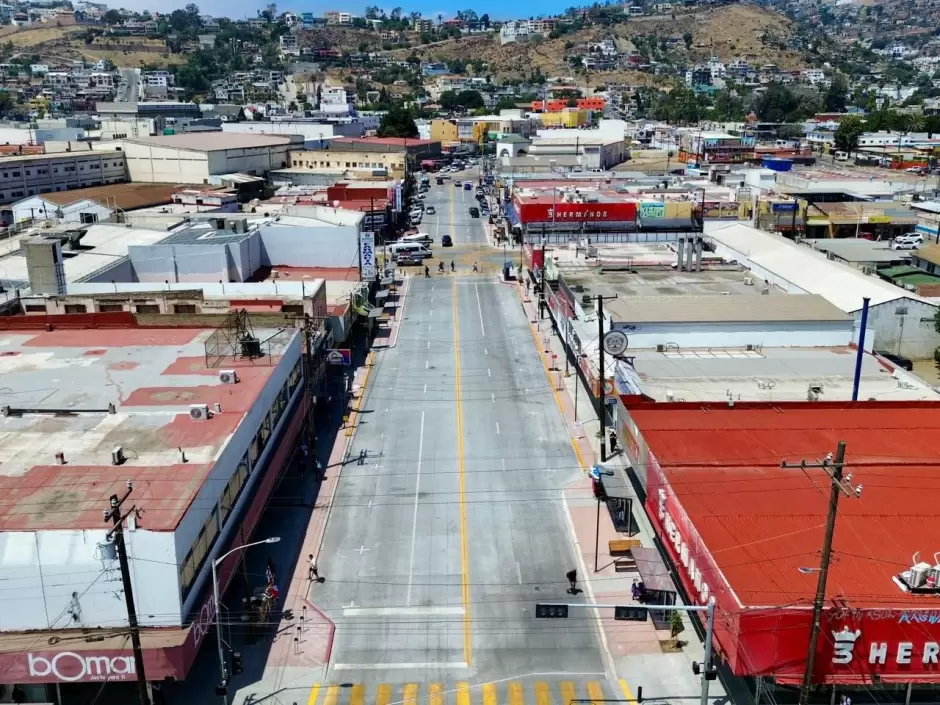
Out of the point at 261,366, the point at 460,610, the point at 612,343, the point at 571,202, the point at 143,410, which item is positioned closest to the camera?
the point at 460,610

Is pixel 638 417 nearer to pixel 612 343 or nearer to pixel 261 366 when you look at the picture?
pixel 612 343

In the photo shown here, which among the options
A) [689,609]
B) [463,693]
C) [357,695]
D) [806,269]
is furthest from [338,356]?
[806,269]

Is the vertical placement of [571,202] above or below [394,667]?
above

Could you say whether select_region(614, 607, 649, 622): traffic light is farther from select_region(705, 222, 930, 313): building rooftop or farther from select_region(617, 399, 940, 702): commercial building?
select_region(705, 222, 930, 313): building rooftop

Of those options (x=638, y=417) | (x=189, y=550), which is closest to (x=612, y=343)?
(x=638, y=417)

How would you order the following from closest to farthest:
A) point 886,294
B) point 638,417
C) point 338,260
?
point 638,417, point 886,294, point 338,260

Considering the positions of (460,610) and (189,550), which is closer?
(189,550)
